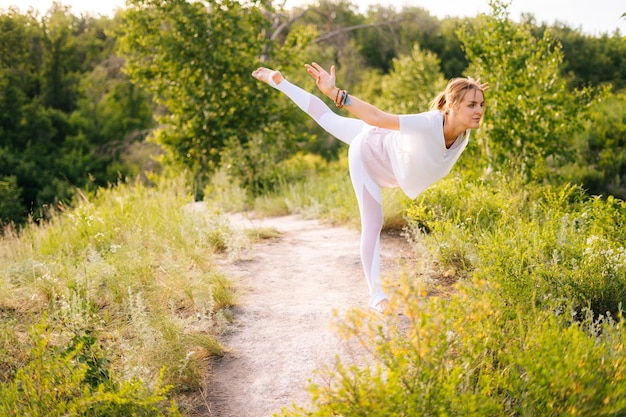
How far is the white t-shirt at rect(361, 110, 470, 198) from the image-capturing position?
11.0 feet

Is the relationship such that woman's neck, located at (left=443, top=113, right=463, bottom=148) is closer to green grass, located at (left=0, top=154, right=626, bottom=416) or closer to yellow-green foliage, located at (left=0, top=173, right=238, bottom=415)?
green grass, located at (left=0, top=154, right=626, bottom=416)

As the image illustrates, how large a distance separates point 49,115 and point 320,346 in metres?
27.0

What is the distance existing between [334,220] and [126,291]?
10.6 ft

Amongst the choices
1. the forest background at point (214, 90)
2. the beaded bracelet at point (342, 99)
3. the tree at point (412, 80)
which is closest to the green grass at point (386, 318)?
the beaded bracelet at point (342, 99)

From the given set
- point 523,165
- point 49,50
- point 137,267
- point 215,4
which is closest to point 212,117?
point 215,4

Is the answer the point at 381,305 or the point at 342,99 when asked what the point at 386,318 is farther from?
the point at 342,99

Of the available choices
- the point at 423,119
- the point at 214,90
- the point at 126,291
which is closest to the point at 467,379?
the point at 423,119

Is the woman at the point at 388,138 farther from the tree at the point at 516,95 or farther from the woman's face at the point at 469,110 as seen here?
the tree at the point at 516,95

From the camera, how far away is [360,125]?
3990 millimetres

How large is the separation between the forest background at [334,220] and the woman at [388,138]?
0.64 metres

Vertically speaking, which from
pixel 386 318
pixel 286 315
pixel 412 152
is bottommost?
pixel 286 315

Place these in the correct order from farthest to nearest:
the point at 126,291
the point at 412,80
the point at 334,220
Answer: the point at 412,80 → the point at 334,220 → the point at 126,291

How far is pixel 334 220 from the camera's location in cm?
701

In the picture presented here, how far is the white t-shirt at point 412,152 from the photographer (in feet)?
11.0
